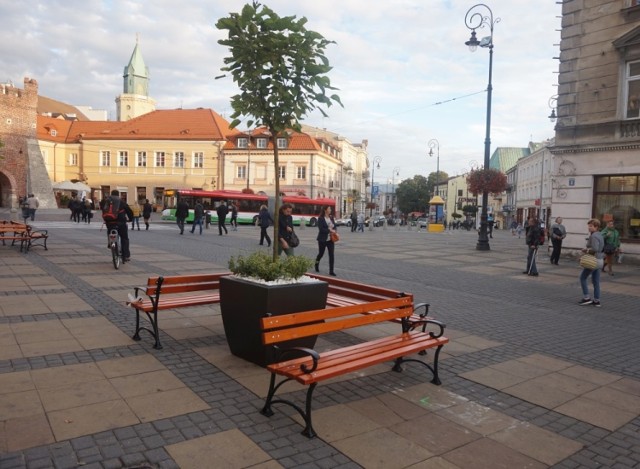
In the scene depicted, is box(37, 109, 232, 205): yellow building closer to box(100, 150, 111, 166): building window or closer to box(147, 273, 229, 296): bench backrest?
box(100, 150, 111, 166): building window

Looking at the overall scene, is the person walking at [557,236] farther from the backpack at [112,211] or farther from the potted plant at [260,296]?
the potted plant at [260,296]

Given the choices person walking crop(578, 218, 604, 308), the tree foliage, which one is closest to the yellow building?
the tree foliage

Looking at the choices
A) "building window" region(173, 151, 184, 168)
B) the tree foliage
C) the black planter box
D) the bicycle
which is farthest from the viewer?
the tree foliage

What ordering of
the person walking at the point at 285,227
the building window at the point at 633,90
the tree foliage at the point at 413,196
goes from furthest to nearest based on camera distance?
the tree foliage at the point at 413,196 → the building window at the point at 633,90 → the person walking at the point at 285,227

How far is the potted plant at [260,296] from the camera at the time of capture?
501 cm

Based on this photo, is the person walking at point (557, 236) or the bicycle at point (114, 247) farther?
the person walking at point (557, 236)

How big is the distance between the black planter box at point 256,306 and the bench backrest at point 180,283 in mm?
902

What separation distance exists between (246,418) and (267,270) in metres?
1.54

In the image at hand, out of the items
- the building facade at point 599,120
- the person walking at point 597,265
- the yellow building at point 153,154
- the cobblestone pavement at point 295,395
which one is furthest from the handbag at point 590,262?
the yellow building at point 153,154

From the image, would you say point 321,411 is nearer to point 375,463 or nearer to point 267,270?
point 375,463

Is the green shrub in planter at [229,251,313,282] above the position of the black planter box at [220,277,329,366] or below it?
above

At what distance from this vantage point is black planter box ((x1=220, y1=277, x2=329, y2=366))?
4.98m

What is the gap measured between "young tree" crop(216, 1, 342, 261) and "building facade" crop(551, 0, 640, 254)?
1614 centimetres

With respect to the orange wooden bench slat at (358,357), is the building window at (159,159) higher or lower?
higher
